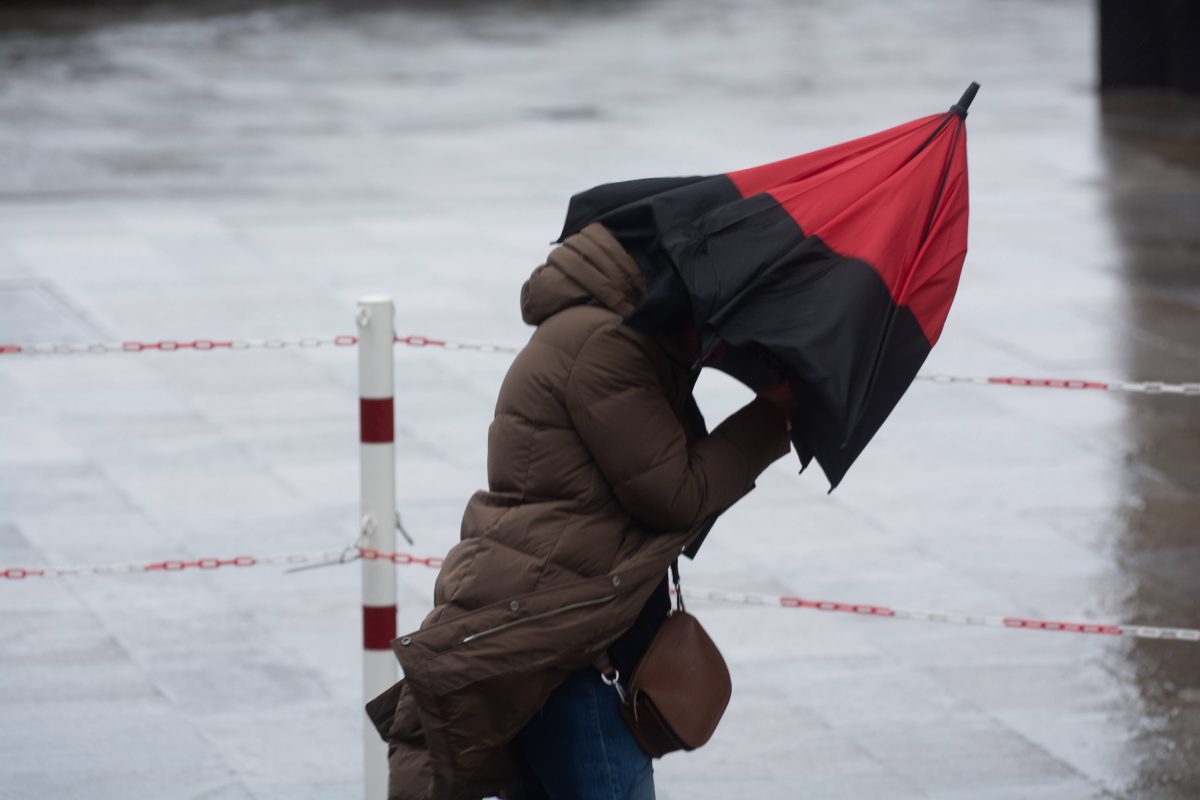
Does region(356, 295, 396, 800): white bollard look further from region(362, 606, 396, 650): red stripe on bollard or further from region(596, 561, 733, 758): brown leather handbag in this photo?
region(596, 561, 733, 758): brown leather handbag

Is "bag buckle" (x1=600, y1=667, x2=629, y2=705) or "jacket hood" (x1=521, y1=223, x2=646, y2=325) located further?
"bag buckle" (x1=600, y1=667, x2=629, y2=705)

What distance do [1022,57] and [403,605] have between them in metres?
19.0

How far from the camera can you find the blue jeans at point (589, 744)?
3.88m

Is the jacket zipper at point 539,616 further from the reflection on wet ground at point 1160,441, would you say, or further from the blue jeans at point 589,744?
the reflection on wet ground at point 1160,441

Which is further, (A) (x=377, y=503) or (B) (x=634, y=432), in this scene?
(A) (x=377, y=503)

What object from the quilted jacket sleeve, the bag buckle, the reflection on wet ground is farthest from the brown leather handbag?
the reflection on wet ground

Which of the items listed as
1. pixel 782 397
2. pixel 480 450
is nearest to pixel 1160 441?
pixel 480 450

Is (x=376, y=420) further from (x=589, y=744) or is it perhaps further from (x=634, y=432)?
(x=634, y=432)

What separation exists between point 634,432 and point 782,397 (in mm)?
343

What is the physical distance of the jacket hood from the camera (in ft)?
12.1

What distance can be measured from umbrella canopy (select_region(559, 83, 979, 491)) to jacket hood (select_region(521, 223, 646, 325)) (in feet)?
0.10

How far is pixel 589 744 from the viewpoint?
3.89 metres

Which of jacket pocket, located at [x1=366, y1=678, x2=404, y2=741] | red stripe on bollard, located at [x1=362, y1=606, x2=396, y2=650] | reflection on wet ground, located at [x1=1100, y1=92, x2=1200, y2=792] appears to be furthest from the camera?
reflection on wet ground, located at [x1=1100, y1=92, x2=1200, y2=792]

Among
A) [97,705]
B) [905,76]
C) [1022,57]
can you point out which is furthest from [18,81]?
[97,705]
